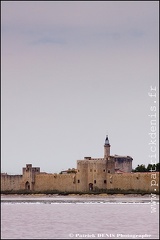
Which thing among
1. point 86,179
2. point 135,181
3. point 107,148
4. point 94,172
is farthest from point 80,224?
point 107,148

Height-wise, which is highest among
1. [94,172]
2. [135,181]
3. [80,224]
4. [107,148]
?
[107,148]

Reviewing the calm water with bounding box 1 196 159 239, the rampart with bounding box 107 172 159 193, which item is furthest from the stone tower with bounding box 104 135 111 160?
the calm water with bounding box 1 196 159 239

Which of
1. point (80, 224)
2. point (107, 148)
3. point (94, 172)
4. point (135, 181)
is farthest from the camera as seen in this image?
point (107, 148)

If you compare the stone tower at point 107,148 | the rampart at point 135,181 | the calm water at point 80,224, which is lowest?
A: the calm water at point 80,224

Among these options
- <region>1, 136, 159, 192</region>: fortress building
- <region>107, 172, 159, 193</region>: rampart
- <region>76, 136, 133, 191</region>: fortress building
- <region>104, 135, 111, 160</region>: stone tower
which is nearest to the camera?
<region>107, 172, 159, 193</region>: rampart

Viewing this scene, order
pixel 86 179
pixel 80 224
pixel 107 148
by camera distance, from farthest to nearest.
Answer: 1. pixel 107 148
2. pixel 86 179
3. pixel 80 224

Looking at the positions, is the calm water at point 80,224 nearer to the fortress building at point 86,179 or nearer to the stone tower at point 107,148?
the fortress building at point 86,179

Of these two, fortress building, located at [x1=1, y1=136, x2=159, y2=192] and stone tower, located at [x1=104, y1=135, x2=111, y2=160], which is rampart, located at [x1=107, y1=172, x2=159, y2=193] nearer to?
fortress building, located at [x1=1, y1=136, x2=159, y2=192]

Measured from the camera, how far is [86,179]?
189ft

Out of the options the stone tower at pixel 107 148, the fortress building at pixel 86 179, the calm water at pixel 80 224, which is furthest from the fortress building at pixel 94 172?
the calm water at pixel 80 224

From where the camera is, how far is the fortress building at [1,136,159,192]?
56.4 metres

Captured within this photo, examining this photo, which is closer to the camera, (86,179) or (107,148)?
(86,179)

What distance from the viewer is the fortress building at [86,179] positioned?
185 feet

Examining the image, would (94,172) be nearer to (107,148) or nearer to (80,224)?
(107,148)
